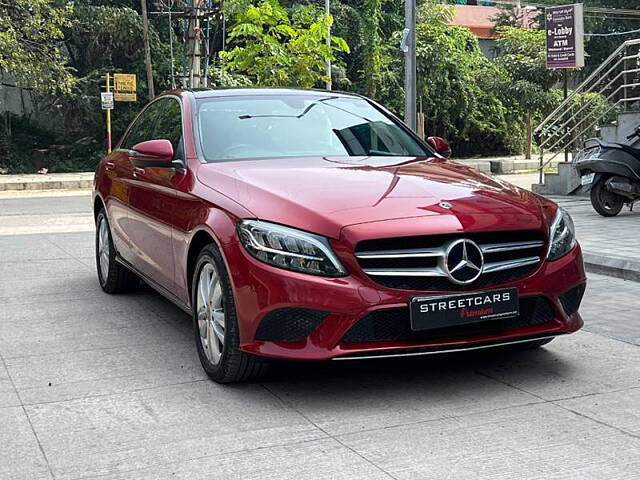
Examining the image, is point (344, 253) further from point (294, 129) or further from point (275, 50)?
point (275, 50)

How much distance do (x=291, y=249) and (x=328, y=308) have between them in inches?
13.2

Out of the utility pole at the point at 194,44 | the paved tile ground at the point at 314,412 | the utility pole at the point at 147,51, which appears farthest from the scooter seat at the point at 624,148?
the utility pole at the point at 147,51

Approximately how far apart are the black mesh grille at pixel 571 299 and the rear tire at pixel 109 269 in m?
3.67

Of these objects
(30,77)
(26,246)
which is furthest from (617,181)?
(30,77)

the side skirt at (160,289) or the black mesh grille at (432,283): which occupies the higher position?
the black mesh grille at (432,283)

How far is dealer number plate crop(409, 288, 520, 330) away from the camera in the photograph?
4.24 metres

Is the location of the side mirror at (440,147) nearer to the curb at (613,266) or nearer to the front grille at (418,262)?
the front grille at (418,262)

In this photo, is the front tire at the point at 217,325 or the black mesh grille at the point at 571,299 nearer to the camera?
the front tire at the point at 217,325

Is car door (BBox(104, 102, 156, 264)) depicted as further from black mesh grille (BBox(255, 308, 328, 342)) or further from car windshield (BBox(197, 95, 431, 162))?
black mesh grille (BBox(255, 308, 328, 342))

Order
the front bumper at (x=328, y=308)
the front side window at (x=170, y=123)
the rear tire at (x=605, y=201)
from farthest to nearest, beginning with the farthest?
the rear tire at (x=605, y=201) < the front side window at (x=170, y=123) < the front bumper at (x=328, y=308)

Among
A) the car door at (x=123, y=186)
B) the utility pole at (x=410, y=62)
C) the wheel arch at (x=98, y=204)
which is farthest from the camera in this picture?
the utility pole at (x=410, y=62)

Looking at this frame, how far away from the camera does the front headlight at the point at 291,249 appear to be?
4227mm

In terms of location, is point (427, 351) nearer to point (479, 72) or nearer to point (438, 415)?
point (438, 415)

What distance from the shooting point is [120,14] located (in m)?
31.0
